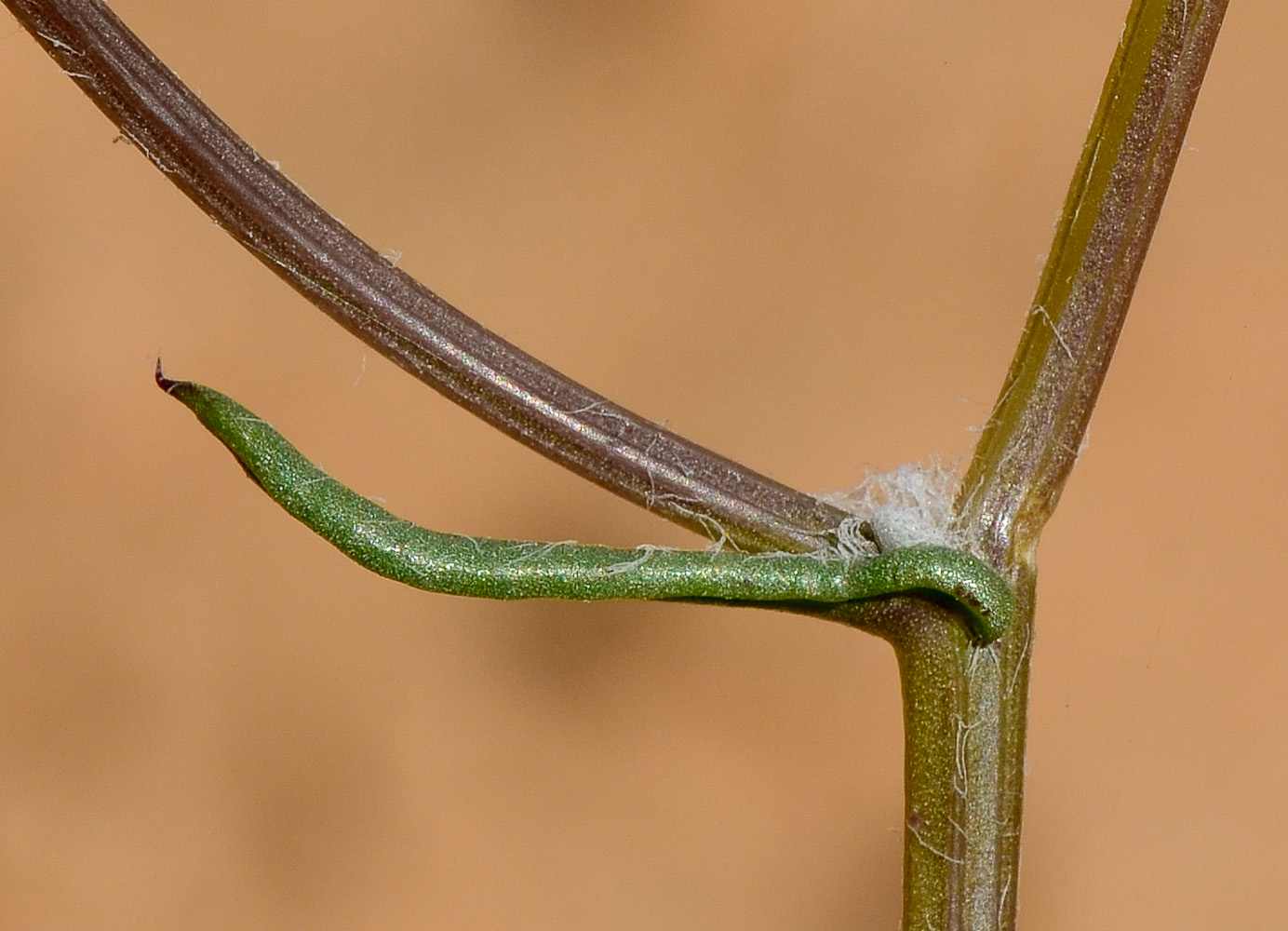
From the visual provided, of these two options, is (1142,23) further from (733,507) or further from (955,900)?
(955,900)

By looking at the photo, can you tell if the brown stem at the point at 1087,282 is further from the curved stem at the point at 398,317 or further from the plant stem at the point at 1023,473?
the curved stem at the point at 398,317

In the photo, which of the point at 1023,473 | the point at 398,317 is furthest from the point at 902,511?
the point at 398,317

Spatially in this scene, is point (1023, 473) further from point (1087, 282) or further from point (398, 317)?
point (398, 317)

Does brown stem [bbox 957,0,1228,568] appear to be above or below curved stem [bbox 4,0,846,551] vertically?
above

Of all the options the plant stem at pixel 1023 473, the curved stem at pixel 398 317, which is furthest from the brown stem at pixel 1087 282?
the curved stem at pixel 398 317

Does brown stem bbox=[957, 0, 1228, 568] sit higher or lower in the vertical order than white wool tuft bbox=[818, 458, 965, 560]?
higher

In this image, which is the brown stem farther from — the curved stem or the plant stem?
the curved stem

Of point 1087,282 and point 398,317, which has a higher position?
point 1087,282

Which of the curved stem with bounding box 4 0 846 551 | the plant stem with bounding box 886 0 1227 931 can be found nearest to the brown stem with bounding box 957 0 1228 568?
the plant stem with bounding box 886 0 1227 931
